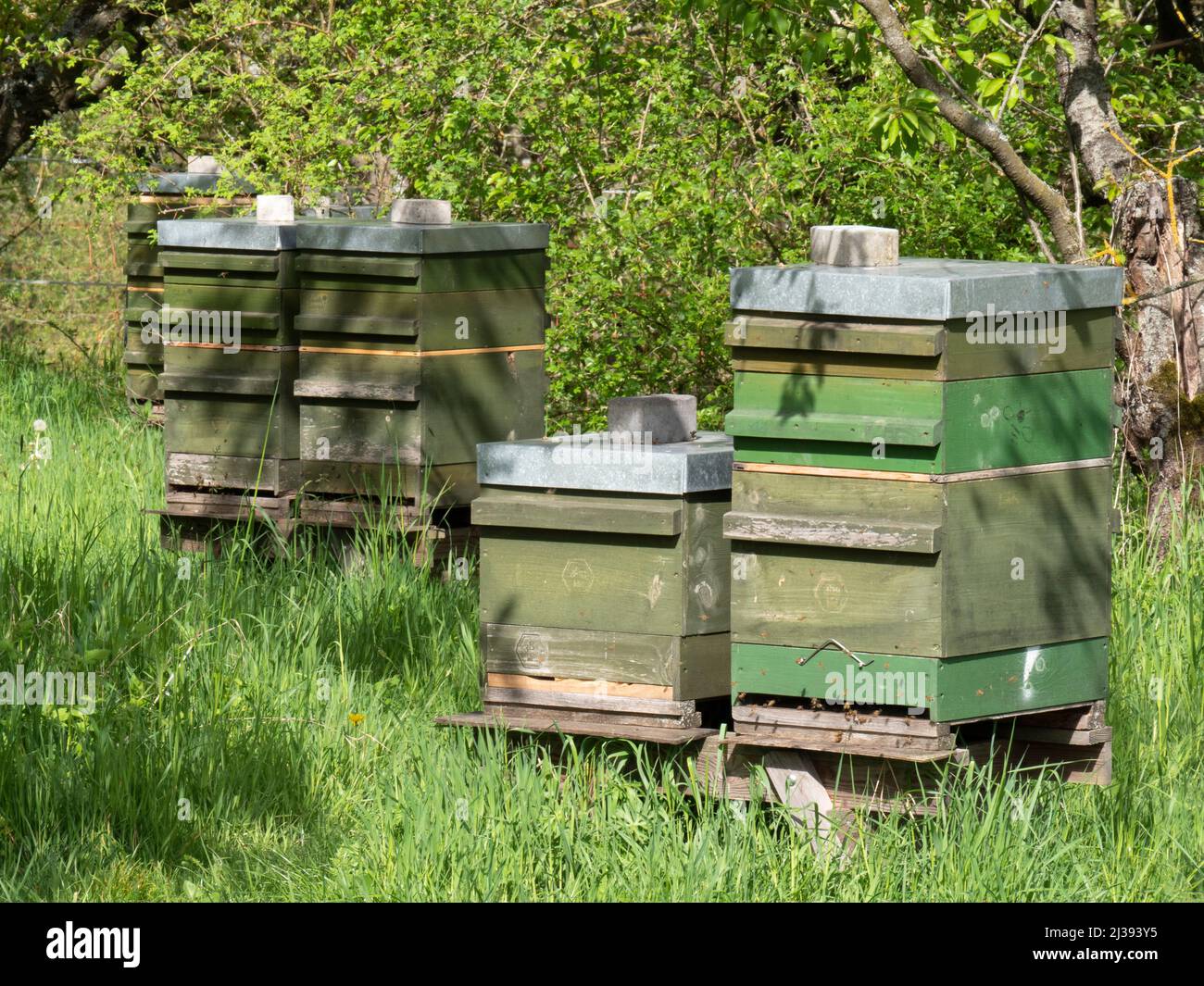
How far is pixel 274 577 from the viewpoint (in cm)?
675

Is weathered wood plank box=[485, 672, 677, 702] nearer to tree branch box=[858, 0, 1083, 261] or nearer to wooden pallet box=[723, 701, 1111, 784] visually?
wooden pallet box=[723, 701, 1111, 784]

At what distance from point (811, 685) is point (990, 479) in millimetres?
708

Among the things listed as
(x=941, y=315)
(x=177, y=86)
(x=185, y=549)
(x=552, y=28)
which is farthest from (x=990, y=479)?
(x=177, y=86)

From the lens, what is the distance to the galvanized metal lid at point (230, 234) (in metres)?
7.21

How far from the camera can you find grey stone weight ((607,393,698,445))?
500 centimetres

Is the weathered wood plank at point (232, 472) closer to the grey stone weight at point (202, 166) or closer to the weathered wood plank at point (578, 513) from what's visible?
the weathered wood plank at point (578, 513)

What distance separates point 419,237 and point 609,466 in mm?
2319

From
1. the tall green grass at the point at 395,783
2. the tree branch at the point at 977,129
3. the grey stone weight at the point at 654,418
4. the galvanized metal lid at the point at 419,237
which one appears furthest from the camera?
the galvanized metal lid at the point at 419,237

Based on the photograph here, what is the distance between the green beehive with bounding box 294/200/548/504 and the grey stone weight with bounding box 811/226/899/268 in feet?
8.14

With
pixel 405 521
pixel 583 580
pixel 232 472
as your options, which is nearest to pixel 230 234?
pixel 232 472

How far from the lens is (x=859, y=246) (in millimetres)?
4621

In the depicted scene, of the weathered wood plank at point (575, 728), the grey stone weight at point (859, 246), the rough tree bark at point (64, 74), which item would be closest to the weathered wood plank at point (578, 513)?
the weathered wood plank at point (575, 728)

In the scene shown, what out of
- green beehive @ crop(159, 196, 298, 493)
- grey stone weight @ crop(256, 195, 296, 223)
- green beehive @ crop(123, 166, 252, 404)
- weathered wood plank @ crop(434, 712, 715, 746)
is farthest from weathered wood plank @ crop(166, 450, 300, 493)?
green beehive @ crop(123, 166, 252, 404)

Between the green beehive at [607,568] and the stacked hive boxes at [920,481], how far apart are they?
0.19 m
